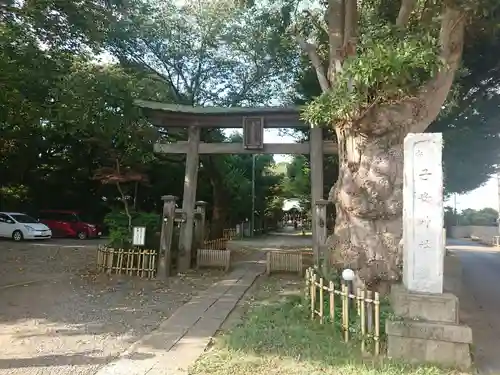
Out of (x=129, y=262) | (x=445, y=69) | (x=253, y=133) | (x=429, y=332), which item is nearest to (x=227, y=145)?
(x=253, y=133)

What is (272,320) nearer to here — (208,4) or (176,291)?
(176,291)

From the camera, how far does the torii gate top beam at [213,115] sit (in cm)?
1254

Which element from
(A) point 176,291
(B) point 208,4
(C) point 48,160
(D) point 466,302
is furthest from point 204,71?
(D) point 466,302

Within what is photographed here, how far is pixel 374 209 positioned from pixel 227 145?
6.61 metres

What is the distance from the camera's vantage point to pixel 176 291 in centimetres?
984

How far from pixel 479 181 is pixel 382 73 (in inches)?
867

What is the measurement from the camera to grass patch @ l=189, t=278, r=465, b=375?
4621 millimetres

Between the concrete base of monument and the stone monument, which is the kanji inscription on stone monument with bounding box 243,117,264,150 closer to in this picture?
the stone monument

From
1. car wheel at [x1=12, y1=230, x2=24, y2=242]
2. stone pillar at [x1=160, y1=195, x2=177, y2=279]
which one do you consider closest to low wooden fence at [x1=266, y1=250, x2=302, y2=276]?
stone pillar at [x1=160, y1=195, x2=177, y2=279]

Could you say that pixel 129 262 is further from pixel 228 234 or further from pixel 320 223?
pixel 228 234

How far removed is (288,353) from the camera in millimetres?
5105

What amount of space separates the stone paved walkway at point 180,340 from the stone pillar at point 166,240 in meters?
2.32

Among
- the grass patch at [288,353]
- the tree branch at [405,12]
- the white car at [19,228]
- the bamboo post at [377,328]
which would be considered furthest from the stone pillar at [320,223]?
the white car at [19,228]

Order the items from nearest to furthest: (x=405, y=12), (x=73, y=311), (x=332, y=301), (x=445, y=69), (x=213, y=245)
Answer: (x=332, y=301), (x=445, y=69), (x=73, y=311), (x=405, y=12), (x=213, y=245)
